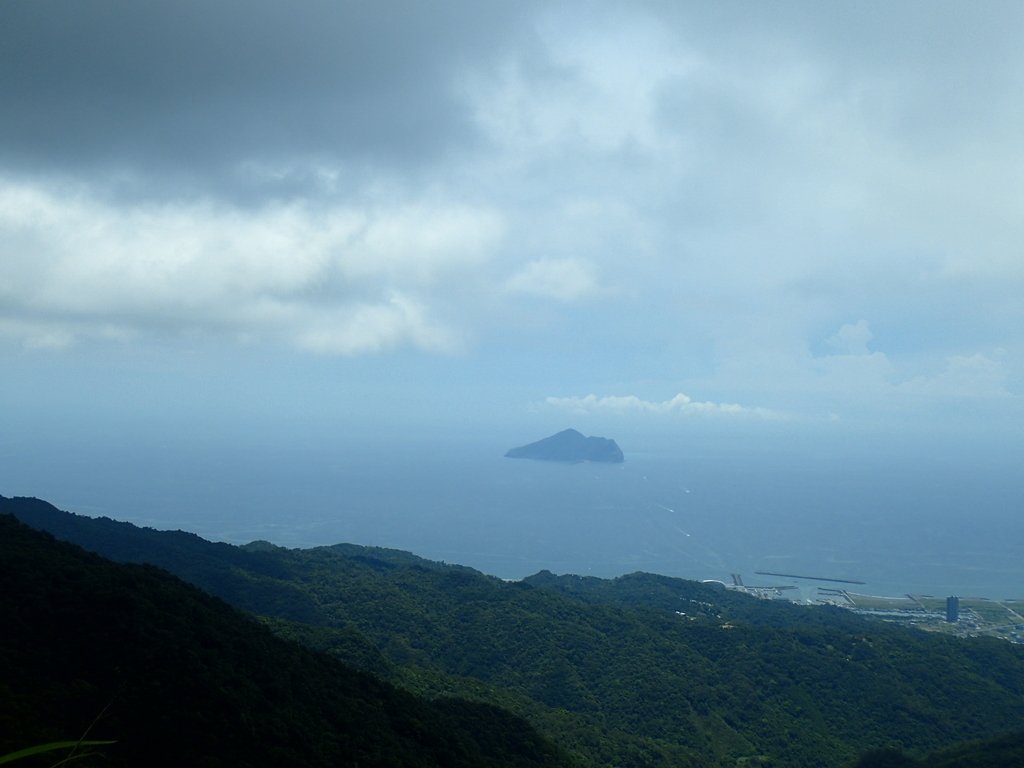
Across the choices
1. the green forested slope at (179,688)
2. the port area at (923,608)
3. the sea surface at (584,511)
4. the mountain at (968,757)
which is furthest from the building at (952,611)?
the green forested slope at (179,688)

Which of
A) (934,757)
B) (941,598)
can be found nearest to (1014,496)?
(941,598)

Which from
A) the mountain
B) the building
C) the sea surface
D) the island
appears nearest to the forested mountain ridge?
the mountain

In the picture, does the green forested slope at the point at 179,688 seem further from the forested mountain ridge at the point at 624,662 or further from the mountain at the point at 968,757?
the mountain at the point at 968,757

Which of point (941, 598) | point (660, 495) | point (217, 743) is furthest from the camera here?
point (660, 495)

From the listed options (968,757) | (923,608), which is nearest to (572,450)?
(923,608)

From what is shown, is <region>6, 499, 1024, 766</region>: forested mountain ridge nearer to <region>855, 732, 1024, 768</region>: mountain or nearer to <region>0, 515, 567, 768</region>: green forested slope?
<region>855, 732, 1024, 768</region>: mountain

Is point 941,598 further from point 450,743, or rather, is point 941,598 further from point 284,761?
point 284,761
